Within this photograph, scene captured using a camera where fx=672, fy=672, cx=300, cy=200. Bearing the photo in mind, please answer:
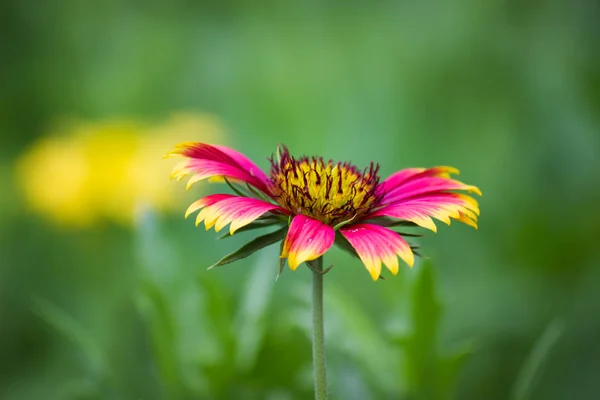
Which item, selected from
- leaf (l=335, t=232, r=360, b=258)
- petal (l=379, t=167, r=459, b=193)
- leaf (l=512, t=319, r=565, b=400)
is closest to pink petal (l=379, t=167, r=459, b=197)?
petal (l=379, t=167, r=459, b=193)

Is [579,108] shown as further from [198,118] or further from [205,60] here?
[205,60]

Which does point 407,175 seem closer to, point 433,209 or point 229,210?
point 433,209

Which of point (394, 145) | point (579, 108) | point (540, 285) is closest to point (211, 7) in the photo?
point (394, 145)

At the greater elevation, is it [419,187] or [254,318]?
[419,187]

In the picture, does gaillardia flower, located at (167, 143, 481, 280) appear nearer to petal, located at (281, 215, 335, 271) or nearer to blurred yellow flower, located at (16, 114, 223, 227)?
petal, located at (281, 215, 335, 271)

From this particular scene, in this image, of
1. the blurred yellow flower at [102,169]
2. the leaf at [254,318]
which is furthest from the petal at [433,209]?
the blurred yellow flower at [102,169]

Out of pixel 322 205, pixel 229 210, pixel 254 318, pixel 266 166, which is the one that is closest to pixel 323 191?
pixel 322 205

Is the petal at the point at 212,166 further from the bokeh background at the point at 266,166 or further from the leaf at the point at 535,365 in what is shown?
the leaf at the point at 535,365
